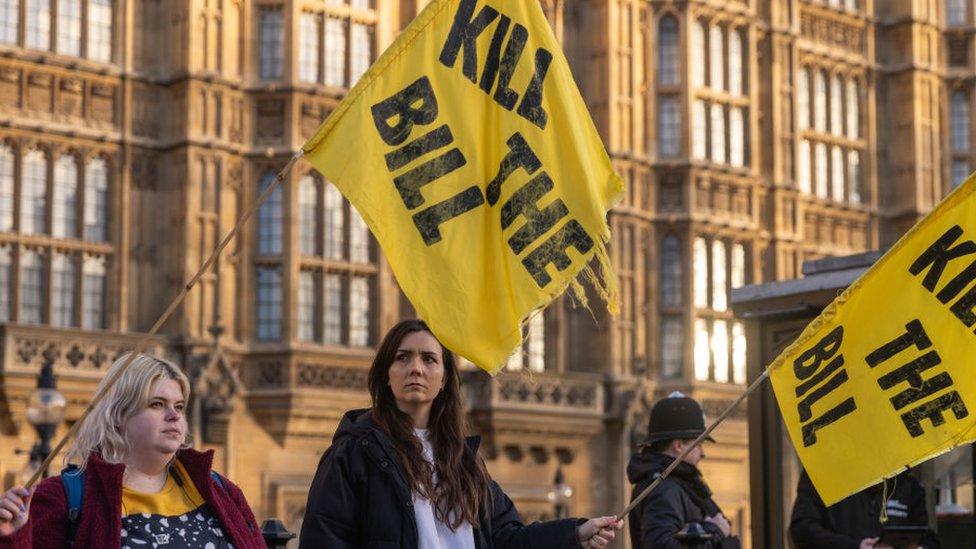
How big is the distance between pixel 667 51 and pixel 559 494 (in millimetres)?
7418

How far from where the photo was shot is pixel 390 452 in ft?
18.1

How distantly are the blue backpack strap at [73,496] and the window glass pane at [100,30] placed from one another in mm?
19088

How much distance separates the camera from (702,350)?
2845 cm

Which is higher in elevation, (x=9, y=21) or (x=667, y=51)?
(x=667, y=51)

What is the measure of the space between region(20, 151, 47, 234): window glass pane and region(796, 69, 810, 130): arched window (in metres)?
12.5

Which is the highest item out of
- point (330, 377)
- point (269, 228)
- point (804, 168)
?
point (804, 168)

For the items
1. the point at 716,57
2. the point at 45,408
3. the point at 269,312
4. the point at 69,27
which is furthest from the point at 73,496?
the point at 716,57

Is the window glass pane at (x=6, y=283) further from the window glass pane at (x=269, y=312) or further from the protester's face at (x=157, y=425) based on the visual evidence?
the protester's face at (x=157, y=425)

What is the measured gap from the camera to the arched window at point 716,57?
29.0 meters

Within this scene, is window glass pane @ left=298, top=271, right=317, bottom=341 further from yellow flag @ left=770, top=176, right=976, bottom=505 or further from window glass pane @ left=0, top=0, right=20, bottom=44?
yellow flag @ left=770, top=176, right=976, bottom=505

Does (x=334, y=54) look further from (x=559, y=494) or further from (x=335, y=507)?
(x=335, y=507)

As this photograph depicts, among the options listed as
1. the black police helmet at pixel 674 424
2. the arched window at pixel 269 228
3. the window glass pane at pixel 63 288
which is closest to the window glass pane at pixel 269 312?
the arched window at pixel 269 228

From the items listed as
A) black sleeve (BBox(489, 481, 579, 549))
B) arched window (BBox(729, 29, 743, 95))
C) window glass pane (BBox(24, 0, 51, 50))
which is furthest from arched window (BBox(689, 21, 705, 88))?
black sleeve (BBox(489, 481, 579, 549))

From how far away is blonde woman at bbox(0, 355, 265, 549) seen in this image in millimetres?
4836
